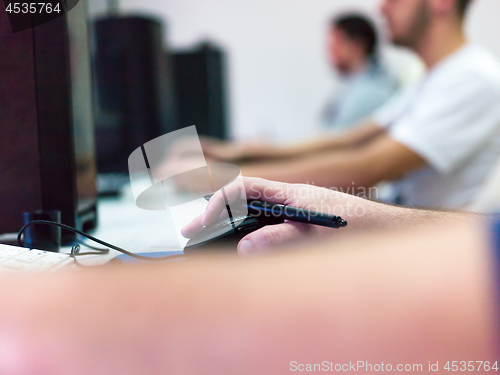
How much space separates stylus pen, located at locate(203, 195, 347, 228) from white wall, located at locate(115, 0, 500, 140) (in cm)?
248

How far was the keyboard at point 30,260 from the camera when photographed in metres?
0.32

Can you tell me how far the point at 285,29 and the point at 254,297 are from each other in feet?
9.83

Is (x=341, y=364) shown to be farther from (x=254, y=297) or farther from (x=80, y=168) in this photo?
(x=80, y=168)

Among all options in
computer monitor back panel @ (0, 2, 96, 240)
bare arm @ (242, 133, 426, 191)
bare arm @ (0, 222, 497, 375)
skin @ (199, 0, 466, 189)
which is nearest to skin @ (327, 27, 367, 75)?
skin @ (199, 0, 466, 189)

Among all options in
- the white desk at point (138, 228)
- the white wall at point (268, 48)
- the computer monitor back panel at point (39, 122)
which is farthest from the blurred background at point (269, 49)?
the computer monitor back panel at point (39, 122)

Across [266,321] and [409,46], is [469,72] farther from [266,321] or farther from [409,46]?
[266,321]

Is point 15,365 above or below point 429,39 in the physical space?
below

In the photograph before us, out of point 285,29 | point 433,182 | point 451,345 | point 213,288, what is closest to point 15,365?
point 213,288

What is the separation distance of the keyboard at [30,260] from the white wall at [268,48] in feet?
8.29

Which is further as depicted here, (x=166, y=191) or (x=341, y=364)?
(x=166, y=191)

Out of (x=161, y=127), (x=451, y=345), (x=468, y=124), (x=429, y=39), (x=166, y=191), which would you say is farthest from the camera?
(x=161, y=127)

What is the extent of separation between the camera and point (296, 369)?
197 mm

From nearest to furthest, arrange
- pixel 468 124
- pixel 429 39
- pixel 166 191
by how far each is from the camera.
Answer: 1. pixel 166 191
2. pixel 468 124
3. pixel 429 39

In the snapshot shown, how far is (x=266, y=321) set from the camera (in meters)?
0.20
